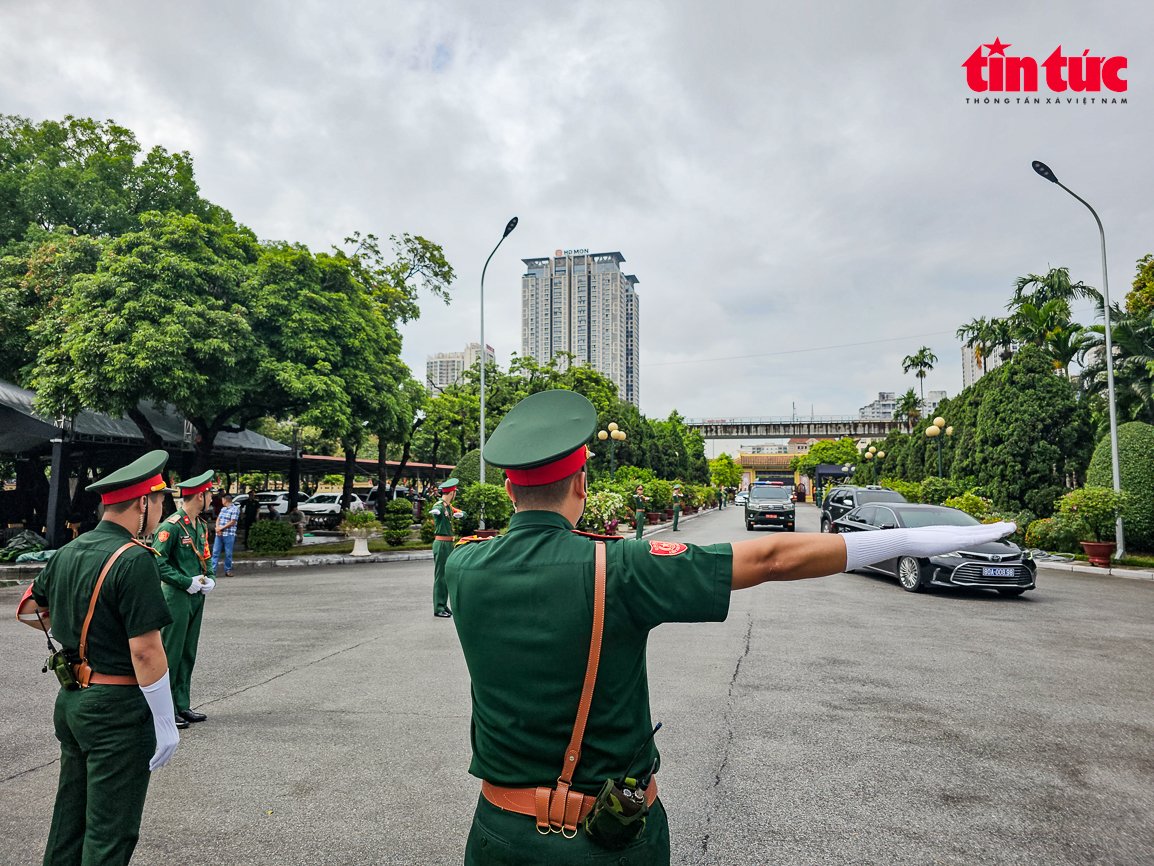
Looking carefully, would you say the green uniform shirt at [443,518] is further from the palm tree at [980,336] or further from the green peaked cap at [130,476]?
the palm tree at [980,336]

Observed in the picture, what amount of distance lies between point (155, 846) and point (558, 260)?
83.4 m

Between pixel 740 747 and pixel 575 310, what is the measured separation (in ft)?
264

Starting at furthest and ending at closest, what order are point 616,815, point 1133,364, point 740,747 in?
1. point 1133,364
2. point 740,747
3. point 616,815

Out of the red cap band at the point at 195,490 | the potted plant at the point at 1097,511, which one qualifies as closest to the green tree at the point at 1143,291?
the potted plant at the point at 1097,511

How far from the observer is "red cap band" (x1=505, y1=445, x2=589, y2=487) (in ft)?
5.95

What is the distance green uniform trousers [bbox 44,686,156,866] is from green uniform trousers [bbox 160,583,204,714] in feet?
8.25

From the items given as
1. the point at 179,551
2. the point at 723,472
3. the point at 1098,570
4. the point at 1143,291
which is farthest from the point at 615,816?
the point at 723,472

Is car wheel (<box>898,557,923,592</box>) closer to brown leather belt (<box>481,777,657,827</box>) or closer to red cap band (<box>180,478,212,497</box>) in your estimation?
red cap band (<box>180,478,212,497</box>)

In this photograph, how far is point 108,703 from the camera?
2740mm

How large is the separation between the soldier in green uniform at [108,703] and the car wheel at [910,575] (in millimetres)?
11685

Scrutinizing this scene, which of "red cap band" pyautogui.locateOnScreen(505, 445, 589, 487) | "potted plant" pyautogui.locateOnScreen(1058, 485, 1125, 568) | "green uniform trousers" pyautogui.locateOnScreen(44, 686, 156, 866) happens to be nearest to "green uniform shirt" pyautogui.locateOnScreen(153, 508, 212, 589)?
"green uniform trousers" pyautogui.locateOnScreen(44, 686, 156, 866)

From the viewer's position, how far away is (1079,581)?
13.9 metres

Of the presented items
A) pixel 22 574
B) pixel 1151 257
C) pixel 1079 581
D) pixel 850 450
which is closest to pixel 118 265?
pixel 22 574

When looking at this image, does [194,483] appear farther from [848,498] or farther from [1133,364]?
[1133,364]
